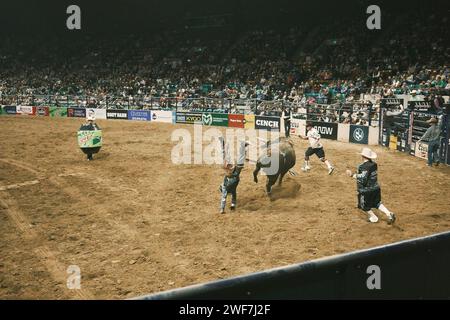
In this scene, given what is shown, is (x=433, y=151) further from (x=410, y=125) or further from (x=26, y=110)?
(x=26, y=110)

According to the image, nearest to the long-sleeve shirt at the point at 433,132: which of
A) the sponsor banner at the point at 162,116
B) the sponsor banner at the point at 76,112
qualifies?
the sponsor banner at the point at 162,116

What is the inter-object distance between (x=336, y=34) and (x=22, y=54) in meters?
36.4

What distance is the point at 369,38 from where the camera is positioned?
30.2 m

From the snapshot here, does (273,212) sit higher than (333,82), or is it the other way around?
(333,82)

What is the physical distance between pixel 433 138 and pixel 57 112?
27399 millimetres

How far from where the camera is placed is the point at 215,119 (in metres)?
25.4

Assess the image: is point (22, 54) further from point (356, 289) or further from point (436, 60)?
point (356, 289)

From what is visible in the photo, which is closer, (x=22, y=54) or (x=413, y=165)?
(x=413, y=165)

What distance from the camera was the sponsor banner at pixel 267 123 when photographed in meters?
22.5

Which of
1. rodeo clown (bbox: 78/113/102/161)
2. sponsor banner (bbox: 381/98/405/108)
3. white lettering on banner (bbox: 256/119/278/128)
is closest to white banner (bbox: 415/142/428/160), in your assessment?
sponsor banner (bbox: 381/98/405/108)

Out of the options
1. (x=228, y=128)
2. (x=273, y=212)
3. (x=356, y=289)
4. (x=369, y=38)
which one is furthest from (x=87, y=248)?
(x=369, y=38)

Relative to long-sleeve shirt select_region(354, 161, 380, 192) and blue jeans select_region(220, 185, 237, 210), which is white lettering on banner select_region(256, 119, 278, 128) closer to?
blue jeans select_region(220, 185, 237, 210)

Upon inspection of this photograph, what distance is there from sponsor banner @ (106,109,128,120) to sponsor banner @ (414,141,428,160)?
2055 centimetres
